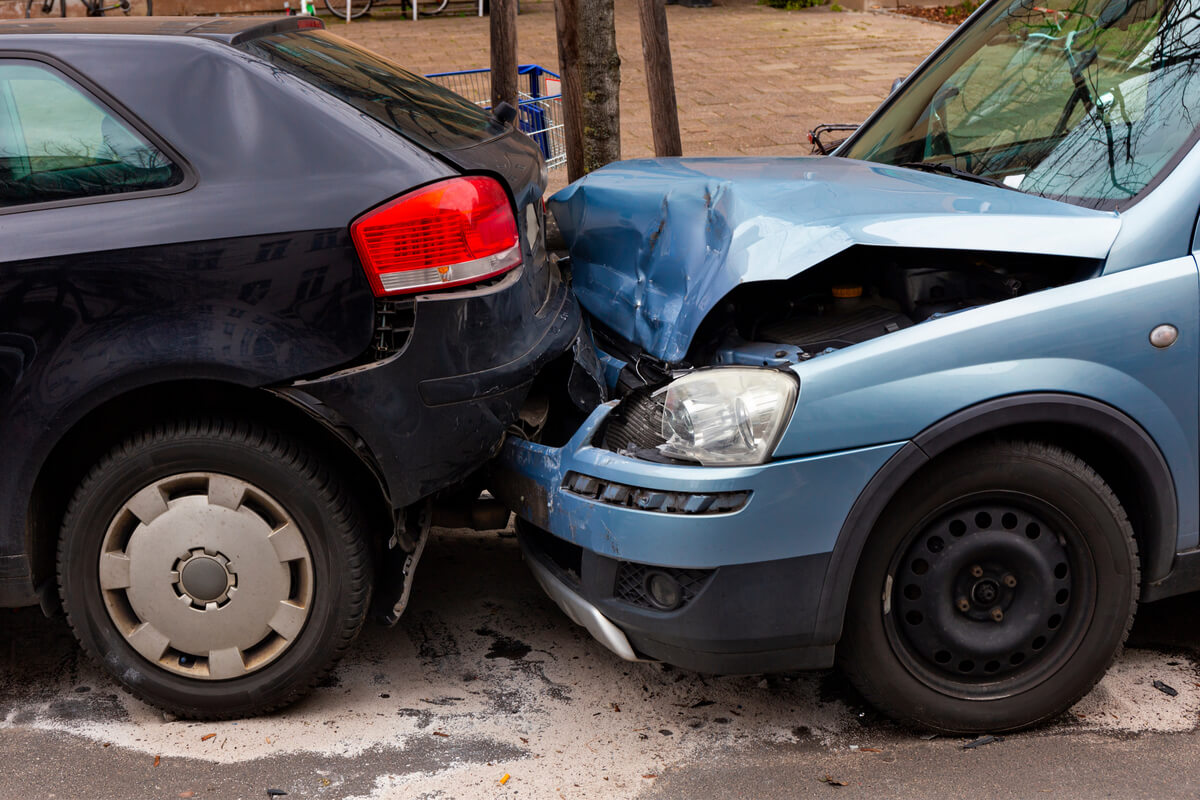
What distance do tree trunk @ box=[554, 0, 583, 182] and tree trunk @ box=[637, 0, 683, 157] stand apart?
453 mm

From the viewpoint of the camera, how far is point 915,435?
109 inches

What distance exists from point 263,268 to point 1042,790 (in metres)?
2.27

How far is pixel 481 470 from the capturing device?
11.2 feet

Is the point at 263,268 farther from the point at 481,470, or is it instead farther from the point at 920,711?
the point at 920,711

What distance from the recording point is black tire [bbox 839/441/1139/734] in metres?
2.89

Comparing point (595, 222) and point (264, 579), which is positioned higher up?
point (595, 222)

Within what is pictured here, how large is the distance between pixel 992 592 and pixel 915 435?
0.52 meters

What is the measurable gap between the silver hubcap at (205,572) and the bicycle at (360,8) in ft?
48.9

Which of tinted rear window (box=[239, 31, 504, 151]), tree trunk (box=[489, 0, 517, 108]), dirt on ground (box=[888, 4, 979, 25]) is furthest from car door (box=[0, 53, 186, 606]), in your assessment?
dirt on ground (box=[888, 4, 979, 25])

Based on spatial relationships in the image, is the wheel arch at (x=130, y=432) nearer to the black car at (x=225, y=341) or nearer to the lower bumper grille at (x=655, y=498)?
the black car at (x=225, y=341)

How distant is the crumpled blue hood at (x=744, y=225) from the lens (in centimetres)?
302

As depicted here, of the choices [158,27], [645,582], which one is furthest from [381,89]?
[645,582]

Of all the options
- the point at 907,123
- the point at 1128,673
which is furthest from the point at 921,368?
the point at 907,123

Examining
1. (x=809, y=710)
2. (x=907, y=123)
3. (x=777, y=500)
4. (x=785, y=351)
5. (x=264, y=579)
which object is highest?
(x=907, y=123)
